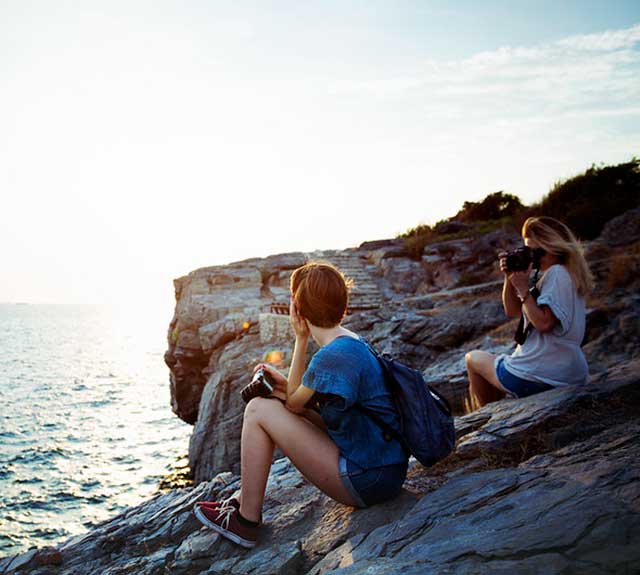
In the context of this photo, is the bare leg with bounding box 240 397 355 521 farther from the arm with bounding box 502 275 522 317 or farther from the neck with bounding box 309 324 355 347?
the arm with bounding box 502 275 522 317

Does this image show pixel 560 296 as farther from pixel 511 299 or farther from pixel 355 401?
pixel 355 401

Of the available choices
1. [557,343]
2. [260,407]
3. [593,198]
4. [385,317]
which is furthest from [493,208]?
[260,407]

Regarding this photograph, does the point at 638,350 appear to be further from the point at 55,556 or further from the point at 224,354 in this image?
the point at 224,354

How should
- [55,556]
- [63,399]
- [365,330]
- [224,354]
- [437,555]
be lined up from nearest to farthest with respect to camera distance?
[437,555], [55,556], [365,330], [224,354], [63,399]

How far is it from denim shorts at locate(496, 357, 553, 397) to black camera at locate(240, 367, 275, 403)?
274 cm

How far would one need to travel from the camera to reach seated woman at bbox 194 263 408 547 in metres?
2.94

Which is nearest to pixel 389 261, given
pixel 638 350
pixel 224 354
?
pixel 224 354

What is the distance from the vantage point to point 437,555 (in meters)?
2.23

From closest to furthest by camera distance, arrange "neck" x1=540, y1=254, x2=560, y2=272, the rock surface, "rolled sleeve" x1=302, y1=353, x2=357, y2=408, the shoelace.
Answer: the rock surface → "rolled sleeve" x1=302, y1=353, x2=357, y2=408 → the shoelace → "neck" x1=540, y1=254, x2=560, y2=272

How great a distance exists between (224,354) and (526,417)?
1411 centimetres

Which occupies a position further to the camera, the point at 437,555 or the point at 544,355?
the point at 544,355

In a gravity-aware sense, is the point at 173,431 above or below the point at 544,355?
below

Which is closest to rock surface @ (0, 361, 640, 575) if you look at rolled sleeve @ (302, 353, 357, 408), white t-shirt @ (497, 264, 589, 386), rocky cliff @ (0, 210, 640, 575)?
rocky cliff @ (0, 210, 640, 575)

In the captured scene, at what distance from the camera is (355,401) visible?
295 centimetres
